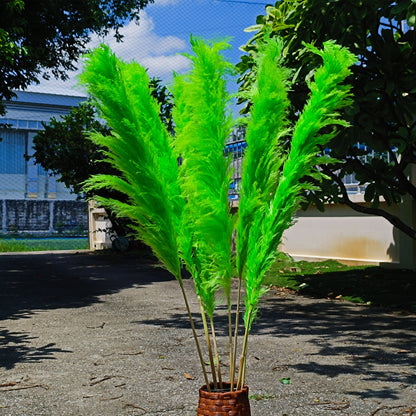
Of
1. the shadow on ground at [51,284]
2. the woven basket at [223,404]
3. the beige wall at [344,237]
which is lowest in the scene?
the shadow on ground at [51,284]

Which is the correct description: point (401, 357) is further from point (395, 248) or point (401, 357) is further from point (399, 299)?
point (395, 248)

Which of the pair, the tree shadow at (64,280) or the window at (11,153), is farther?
→ the window at (11,153)

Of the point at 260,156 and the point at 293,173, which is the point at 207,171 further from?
the point at 293,173

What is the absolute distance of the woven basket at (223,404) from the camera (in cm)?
272

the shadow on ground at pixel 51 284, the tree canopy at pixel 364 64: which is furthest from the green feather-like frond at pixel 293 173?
the tree canopy at pixel 364 64

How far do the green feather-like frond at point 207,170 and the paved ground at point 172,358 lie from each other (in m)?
1.91

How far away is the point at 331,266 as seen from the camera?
13.2 metres

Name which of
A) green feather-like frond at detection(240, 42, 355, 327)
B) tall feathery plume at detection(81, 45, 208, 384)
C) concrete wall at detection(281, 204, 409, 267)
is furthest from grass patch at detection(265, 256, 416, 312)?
tall feathery plume at detection(81, 45, 208, 384)

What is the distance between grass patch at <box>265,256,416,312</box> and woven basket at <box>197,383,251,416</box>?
6.49 metres

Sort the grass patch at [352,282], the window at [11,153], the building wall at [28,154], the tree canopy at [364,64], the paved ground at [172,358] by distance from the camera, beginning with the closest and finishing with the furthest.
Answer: the paved ground at [172,358], the tree canopy at [364,64], the grass patch at [352,282], the building wall at [28,154], the window at [11,153]

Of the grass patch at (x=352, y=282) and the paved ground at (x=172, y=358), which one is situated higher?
the grass patch at (x=352, y=282)

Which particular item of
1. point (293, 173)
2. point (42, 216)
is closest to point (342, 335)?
point (293, 173)

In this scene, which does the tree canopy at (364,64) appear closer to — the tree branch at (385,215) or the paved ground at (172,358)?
the tree branch at (385,215)

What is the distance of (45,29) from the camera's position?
553 inches
